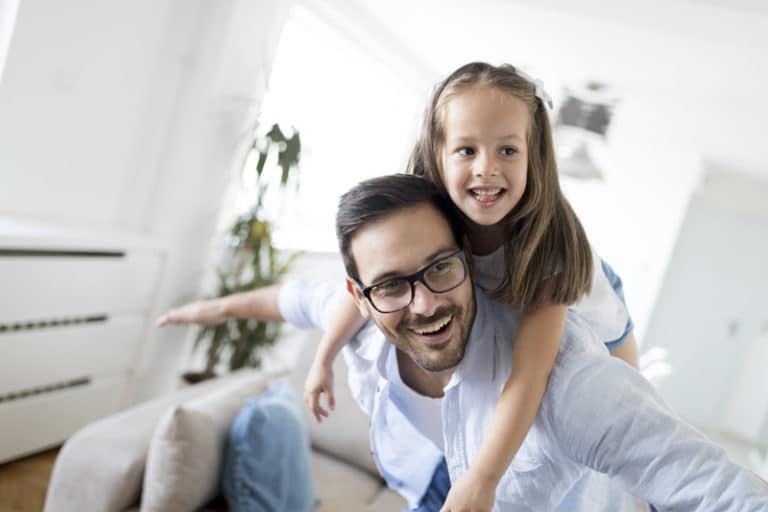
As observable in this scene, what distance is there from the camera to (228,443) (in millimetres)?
2109

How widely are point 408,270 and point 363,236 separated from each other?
102 millimetres

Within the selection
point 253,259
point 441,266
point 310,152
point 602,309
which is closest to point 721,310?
point 310,152

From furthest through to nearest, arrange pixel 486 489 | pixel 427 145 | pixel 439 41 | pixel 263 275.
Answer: pixel 439 41 < pixel 263 275 < pixel 427 145 < pixel 486 489

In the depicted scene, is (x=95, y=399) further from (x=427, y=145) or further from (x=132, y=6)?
A: (x=427, y=145)

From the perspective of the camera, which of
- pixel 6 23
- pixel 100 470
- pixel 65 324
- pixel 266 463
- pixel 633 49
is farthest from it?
pixel 633 49

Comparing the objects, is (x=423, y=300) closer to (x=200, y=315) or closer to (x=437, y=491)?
(x=437, y=491)

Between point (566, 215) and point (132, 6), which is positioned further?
point (132, 6)

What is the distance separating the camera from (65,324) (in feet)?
9.02

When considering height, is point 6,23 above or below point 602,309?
above

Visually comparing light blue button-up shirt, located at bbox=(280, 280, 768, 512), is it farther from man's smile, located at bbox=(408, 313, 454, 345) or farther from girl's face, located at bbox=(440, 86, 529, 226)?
girl's face, located at bbox=(440, 86, 529, 226)

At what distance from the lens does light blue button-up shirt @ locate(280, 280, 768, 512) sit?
0.85m

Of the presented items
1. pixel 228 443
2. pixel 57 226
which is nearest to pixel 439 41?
pixel 57 226

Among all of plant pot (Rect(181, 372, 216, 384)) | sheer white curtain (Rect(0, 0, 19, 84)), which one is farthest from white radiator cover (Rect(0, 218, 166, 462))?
sheer white curtain (Rect(0, 0, 19, 84))

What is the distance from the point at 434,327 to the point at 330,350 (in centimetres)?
34
